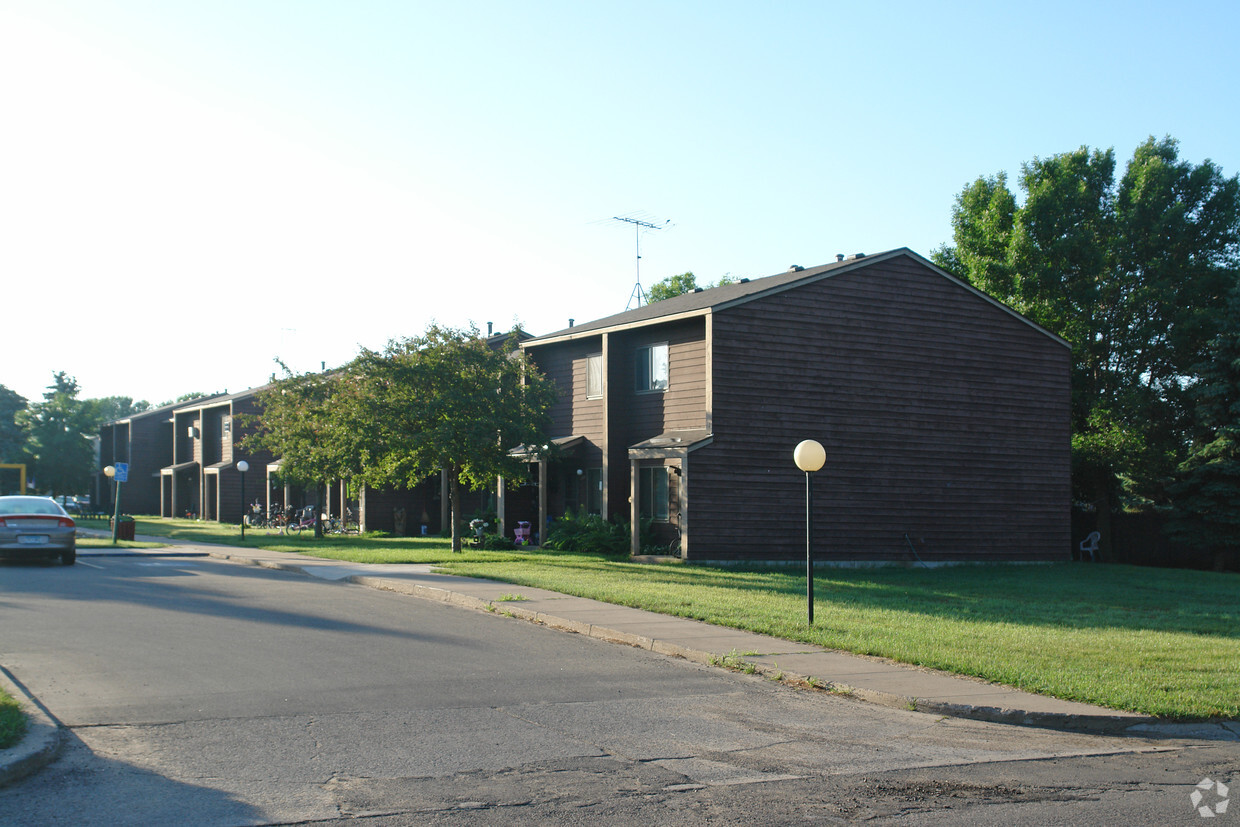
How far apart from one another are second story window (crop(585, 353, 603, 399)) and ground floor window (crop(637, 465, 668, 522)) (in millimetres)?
2938

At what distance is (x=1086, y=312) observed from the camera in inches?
1399

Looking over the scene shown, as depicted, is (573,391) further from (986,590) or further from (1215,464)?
(1215,464)

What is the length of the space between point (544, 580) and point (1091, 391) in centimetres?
2533

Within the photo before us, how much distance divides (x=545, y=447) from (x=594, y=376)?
3937 mm

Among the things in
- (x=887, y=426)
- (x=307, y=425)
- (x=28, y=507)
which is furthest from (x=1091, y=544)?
(x=28, y=507)

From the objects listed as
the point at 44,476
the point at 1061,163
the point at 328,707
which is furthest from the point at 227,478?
the point at 328,707

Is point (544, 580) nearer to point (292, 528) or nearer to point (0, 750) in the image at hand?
point (0, 750)

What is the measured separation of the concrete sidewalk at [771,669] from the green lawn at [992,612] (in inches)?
11.2

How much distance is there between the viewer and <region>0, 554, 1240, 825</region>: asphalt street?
19.8 feet

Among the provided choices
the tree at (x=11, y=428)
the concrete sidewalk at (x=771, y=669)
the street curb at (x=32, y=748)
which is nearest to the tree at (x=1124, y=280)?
the concrete sidewalk at (x=771, y=669)

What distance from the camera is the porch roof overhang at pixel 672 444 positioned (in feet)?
77.0

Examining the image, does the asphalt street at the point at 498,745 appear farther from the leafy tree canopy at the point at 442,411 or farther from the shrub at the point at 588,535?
the shrub at the point at 588,535

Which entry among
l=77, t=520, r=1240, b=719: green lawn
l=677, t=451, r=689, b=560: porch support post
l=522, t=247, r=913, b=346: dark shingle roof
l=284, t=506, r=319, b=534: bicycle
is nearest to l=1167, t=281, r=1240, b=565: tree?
l=77, t=520, r=1240, b=719: green lawn

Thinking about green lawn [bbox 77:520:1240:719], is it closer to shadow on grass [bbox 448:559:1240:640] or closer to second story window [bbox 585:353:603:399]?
shadow on grass [bbox 448:559:1240:640]
